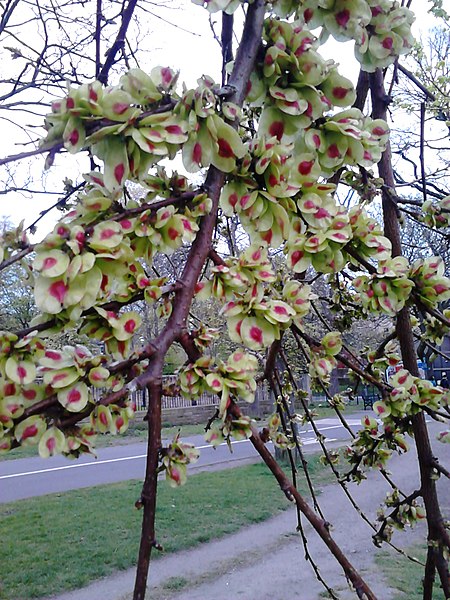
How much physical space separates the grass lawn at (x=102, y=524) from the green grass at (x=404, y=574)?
5.73 ft

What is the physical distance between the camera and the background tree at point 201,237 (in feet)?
1.94

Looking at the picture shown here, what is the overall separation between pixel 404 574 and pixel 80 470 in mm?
6670

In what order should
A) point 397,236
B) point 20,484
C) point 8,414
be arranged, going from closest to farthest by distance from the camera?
point 8,414 < point 397,236 < point 20,484

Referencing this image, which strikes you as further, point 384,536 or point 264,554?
point 264,554

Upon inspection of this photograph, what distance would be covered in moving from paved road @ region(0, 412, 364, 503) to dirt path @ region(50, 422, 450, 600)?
65.8 inches

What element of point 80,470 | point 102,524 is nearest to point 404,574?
point 102,524

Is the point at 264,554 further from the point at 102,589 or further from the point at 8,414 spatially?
the point at 8,414

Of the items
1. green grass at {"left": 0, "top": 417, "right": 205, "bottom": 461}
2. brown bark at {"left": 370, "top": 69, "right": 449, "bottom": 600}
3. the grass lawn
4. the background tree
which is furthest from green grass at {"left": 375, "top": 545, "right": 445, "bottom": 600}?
green grass at {"left": 0, "top": 417, "right": 205, "bottom": 461}

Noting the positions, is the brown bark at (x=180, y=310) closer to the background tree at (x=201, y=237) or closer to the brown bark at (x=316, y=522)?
the background tree at (x=201, y=237)

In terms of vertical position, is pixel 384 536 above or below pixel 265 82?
below

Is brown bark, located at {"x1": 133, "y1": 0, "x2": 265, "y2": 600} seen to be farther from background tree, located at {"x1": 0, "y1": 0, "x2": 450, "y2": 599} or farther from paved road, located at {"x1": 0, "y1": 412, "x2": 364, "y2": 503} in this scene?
paved road, located at {"x1": 0, "y1": 412, "x2": 364, "y2": 503}

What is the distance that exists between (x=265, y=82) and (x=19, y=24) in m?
4.03

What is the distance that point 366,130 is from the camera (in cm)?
87

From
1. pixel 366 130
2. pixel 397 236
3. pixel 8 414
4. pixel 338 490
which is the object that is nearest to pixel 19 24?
pixel 397 236
